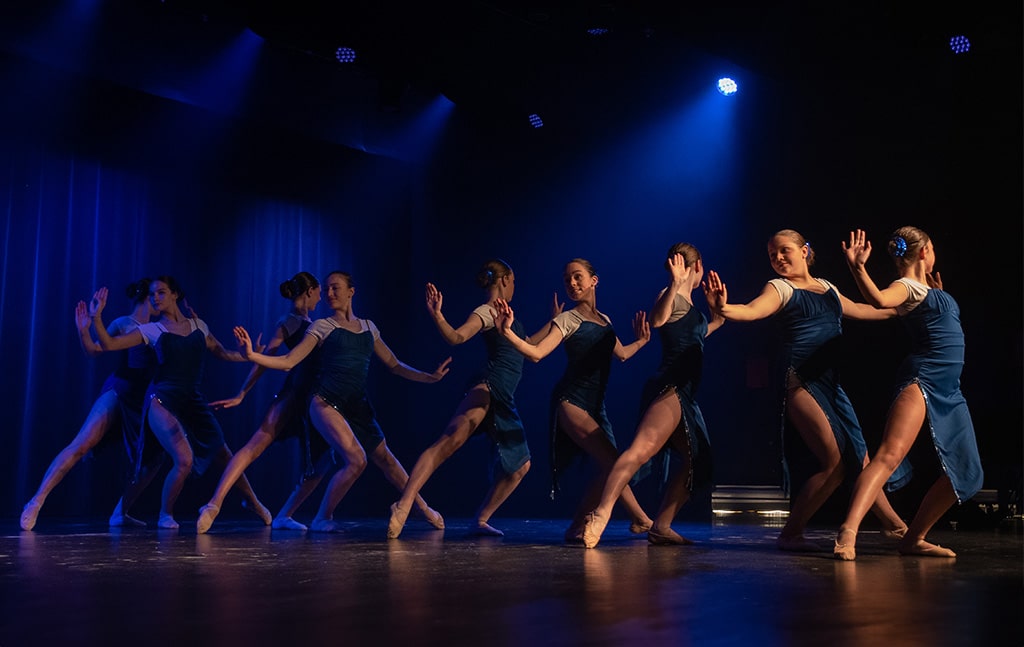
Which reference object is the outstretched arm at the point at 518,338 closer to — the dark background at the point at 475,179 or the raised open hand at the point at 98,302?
the dark background at the point at 475,179

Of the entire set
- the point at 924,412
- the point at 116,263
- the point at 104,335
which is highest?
the point at 116,263

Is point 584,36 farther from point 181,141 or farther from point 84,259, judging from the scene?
point 84,259

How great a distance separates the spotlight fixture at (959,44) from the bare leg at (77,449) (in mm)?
7050

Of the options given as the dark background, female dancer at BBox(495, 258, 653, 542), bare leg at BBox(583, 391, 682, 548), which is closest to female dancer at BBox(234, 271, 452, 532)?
female dancer at BBox(495, 258, 653, 542)

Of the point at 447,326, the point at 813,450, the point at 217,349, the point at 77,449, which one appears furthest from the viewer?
the point at 217,349

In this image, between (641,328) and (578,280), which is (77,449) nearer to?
(578,280)

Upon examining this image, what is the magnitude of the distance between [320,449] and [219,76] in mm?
3772

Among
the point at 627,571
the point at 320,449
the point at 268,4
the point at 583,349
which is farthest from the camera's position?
the point at 268,4

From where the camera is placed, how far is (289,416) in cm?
748

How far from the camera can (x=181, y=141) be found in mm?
9773

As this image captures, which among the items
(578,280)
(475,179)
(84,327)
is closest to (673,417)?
(578,280)

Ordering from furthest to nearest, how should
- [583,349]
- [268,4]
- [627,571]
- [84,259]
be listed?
[84,259] < [268,4] < [583,349] < [627,571]

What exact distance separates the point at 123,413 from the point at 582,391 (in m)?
3.66

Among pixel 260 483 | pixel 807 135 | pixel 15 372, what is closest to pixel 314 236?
pixel 260 483
